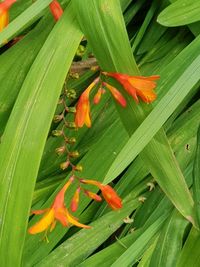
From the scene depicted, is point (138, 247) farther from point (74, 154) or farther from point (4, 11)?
point (4, 11)

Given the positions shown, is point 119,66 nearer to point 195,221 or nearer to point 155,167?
point 155,167

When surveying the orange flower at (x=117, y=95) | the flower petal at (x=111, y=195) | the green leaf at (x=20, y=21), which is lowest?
the flower petal at (x=111, y=195)

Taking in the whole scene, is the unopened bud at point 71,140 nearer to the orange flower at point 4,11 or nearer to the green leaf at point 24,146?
the green leaf at point 24,146

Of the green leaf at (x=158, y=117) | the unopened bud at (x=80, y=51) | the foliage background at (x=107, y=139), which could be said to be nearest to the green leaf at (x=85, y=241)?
the foliage background at (x=107, y=139)

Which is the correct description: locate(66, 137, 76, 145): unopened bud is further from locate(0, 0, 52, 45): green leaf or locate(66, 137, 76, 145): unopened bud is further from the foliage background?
locate(0, 0, 52, 45): green leaf

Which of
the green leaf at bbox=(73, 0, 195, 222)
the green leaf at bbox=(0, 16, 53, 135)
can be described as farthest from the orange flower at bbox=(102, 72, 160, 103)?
the green leaf at bbox=(0, 16, 53, 135)

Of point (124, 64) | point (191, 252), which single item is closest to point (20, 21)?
point (124, 64)
